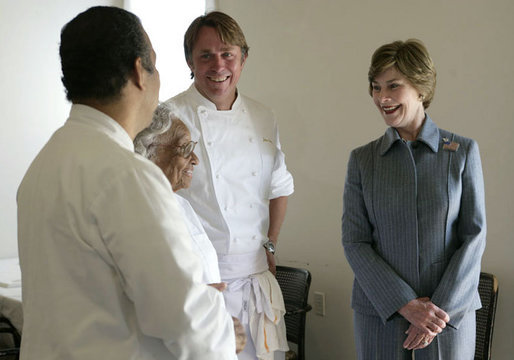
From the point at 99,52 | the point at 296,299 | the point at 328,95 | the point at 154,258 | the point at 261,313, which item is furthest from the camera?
the point at 328,95

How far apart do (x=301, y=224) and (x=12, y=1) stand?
2.61m

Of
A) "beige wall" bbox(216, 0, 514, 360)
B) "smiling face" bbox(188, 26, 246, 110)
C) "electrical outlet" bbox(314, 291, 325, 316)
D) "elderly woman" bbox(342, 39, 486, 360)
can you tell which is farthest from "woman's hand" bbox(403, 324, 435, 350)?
"electrical outlet" bbox(314, 291, 325, 316)

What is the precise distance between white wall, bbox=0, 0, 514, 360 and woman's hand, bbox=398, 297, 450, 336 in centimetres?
79

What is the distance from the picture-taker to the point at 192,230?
1620 mm

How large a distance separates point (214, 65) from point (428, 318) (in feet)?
4.01

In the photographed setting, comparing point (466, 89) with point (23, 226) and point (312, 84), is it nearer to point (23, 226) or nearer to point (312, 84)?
point (312, 84)

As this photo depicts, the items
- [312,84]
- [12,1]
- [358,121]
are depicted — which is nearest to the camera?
[358,121]

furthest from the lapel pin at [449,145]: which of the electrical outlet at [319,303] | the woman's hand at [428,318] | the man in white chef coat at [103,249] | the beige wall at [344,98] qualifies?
the electrical outlet at [319,303]

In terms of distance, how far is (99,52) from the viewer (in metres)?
1.13

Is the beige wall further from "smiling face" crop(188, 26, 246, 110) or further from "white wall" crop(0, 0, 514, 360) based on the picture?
"smiling face" crop(188, 26, 246, 110)

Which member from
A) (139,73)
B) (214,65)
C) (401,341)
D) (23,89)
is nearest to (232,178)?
(214,65)

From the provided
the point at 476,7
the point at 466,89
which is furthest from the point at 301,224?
the point at 476,7

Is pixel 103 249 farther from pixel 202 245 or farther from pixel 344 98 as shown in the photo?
pixel 344 98

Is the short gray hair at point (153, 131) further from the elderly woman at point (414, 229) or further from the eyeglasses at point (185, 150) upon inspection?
the elderly woman at point (414, 229)
